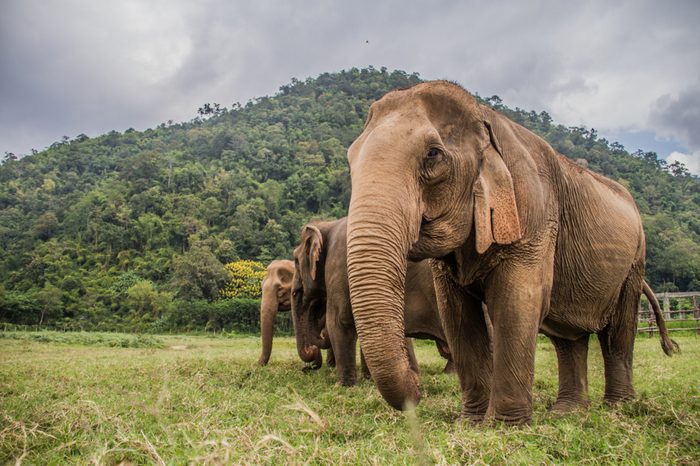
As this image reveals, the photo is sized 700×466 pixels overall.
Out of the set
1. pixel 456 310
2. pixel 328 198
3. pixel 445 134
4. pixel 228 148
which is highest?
pixel 228 148

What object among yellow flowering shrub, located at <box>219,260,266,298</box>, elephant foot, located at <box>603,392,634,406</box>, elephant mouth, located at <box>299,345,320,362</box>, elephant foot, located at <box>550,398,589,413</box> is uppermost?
yellow flowering shrub, located at <box>219,260,266,298</box>

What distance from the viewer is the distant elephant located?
796 cm

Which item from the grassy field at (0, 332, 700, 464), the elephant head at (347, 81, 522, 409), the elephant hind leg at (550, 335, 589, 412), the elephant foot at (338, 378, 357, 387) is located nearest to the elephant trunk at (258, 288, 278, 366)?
the elephant foot at (338, 378, 357, 387)

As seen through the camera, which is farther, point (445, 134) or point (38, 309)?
point (38, 309)

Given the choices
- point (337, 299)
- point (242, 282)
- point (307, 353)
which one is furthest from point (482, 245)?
point (242, 282)

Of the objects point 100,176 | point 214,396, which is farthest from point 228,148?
point 214,396

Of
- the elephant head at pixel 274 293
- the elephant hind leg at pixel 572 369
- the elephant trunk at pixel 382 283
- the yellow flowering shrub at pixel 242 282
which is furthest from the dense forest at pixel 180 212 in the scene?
the elephant trunk at pixel 382 283

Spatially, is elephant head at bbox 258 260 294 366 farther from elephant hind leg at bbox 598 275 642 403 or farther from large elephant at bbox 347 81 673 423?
large elephant at bbox 347 81 673 423

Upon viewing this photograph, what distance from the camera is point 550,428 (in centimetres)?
328

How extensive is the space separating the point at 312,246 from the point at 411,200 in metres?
5.48

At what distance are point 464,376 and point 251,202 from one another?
232 feet

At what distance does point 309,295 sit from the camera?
31.3ft

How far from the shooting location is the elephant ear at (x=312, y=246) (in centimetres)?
882

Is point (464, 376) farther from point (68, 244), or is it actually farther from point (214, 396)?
point (68, 244)
